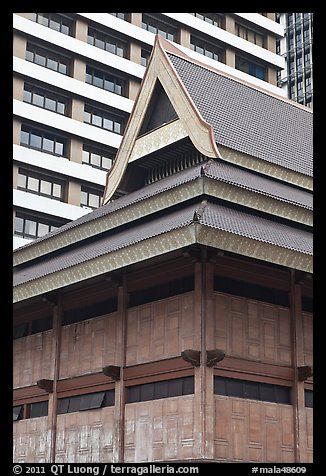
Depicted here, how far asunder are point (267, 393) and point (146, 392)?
400 cm

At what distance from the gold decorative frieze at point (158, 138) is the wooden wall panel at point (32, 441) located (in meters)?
11.6

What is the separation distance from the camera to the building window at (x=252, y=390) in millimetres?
24969

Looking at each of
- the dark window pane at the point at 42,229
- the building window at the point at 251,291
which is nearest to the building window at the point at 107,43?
the dark window pane at the point at 42,229

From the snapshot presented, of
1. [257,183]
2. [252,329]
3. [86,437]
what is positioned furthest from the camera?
[257,183]

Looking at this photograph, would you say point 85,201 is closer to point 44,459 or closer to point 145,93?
point 145,93

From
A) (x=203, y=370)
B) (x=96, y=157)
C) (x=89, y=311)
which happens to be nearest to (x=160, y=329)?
(x=203, y=370)

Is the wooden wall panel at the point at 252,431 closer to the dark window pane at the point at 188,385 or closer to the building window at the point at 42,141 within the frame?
the dark window pane at the point at 188,385

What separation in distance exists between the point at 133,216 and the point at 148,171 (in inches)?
237

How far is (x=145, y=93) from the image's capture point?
33.9m

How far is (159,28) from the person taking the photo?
244 ft

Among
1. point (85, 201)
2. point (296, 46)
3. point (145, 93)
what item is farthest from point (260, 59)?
point (145, 93)

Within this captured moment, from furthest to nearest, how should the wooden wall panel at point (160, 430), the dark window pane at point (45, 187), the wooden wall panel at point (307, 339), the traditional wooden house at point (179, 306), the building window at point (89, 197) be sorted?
1. the building window at point (89, 197)
2. the dark window pane at point (45, 187)
3. the wooden wall panel at point (307, 339)
4. the traditional wooden house at point (179, 306)
5. the wooden wall panel at point (160, 430)

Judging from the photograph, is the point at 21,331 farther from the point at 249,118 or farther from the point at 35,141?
the point at 35,141

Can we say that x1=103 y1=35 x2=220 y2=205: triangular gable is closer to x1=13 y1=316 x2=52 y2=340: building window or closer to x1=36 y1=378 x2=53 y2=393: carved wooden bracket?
x1=13 y1=316 x2=52 y2=340: building window
